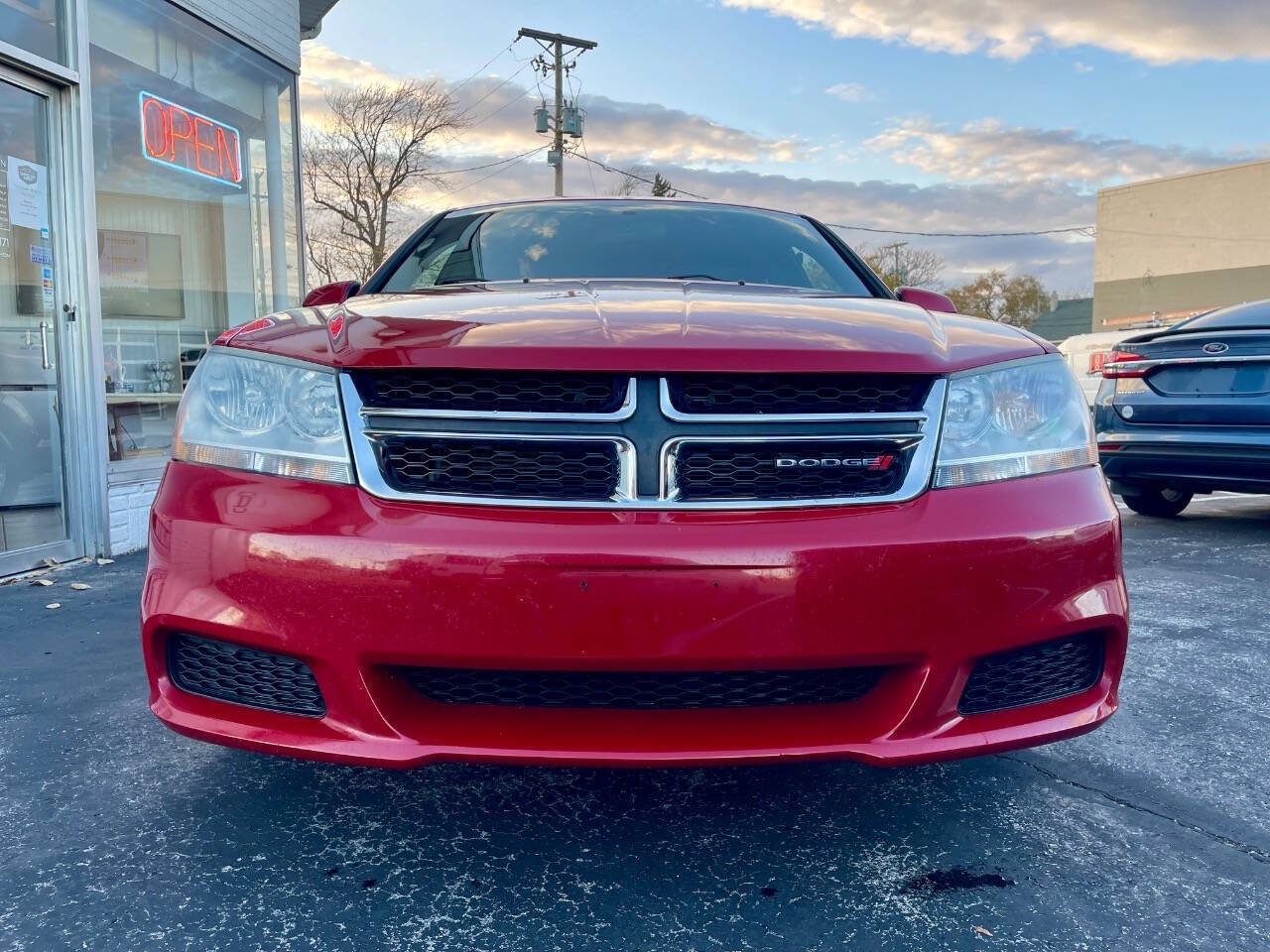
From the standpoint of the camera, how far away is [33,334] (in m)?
4.61

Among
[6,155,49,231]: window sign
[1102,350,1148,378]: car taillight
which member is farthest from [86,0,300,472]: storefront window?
[1102,350,1148,378]: car taillight

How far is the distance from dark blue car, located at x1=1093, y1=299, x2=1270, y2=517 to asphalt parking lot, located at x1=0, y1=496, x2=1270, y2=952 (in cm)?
242

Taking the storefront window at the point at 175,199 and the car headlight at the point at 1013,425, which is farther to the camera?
the storefront window at the point at 175,199

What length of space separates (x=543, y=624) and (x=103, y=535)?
4.13 metres

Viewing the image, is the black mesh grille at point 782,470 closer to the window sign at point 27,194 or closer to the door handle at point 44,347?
the door handle at point 44,347

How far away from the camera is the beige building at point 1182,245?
106 feet

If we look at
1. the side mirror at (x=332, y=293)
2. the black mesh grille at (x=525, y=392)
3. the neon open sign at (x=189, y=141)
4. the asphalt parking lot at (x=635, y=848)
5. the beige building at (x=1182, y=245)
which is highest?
the beige building at (x=1182, y=245)

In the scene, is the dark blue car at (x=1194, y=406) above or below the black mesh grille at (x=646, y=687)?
above

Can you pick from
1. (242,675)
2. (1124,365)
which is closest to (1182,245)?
(1124,365)

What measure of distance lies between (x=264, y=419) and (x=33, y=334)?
3.72 metres

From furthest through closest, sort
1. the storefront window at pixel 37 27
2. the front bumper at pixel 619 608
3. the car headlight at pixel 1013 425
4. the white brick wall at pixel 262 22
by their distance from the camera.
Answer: the white brick wall at pixel 262 22 → the storefront window at pixel 37 27 → the car headlight at pixel 1013 425 → the front bumper at pixel 619 608

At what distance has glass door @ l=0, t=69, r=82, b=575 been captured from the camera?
4.53m

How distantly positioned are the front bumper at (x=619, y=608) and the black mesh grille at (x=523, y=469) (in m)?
0.05

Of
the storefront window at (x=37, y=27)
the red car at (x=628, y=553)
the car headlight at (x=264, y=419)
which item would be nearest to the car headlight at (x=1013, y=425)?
the red car at (x=628, y=553)
